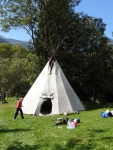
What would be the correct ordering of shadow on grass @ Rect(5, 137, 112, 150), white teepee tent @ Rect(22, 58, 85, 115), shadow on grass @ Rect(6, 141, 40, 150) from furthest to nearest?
white teepee tent @ Rect(22, 58, 85, 115) → shadow on grass @ Rect(6, 141, 40, 150) → shadow on grass @ Rect(5, 137, 112, 150)

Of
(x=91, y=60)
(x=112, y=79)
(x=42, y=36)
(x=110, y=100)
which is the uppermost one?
(x=42, y=36)

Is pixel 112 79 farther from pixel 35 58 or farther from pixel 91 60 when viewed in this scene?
pixel 35 58

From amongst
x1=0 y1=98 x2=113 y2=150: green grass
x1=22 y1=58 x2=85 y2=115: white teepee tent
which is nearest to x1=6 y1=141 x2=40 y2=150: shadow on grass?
x1=0 y1=98 x2=113 y2=150: green grass

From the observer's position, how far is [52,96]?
2605 cm

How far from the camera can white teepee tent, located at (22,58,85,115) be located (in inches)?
993

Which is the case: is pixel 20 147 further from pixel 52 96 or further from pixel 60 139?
pixel 52 96

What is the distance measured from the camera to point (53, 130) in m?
14.7

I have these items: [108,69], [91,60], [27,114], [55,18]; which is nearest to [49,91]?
[27,114]

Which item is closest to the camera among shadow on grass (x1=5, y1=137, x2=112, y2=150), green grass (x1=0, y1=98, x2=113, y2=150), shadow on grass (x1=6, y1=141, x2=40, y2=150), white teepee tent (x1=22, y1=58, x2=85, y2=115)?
shadow on grass (x1=5, y1=137, x2=112, y2=150)

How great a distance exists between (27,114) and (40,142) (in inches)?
516

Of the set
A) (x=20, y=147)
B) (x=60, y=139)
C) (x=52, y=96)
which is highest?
(x=52, y=96)

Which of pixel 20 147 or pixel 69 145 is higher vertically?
pixel 69 145

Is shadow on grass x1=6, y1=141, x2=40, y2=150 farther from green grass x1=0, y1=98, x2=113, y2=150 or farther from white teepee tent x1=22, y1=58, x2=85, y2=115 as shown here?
white teepee tent x1=22, y1=58, x2=85, y2=115

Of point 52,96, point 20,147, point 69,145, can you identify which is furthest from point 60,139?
point 52,96
